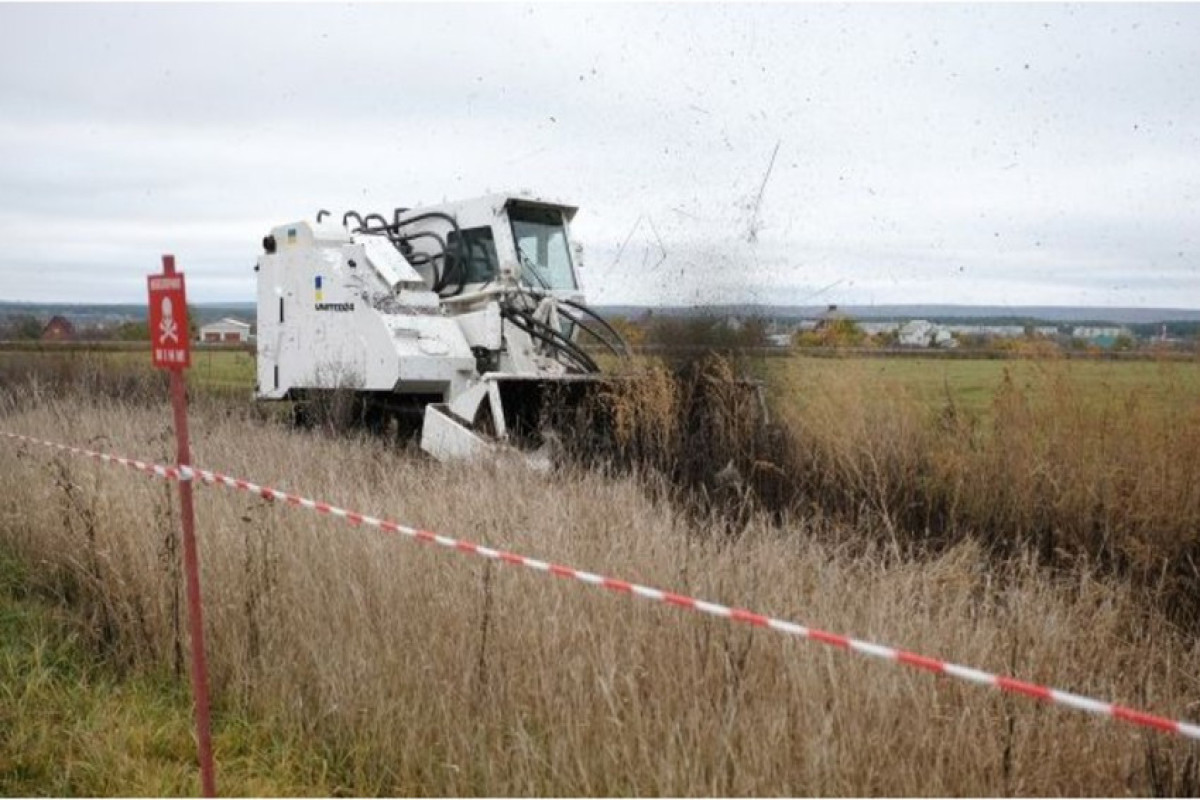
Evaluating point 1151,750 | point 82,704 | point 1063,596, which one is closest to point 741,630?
point 1151,750

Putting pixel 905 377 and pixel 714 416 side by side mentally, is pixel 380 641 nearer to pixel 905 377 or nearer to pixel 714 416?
pixel 714 416

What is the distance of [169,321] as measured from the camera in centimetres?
385

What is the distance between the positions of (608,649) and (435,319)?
271 inches

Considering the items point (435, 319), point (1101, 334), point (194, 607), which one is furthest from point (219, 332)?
point (194, 607)

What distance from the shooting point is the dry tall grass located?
11.1 feet

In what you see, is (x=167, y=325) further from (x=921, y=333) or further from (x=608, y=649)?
(x=921, y=333)

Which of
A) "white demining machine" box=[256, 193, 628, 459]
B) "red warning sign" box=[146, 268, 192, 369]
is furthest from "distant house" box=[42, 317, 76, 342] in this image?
"red warning sign" box=[146, 268, 192, 369]

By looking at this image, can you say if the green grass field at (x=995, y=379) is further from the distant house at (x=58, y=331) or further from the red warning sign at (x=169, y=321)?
the distant house at (x=58, y=331)

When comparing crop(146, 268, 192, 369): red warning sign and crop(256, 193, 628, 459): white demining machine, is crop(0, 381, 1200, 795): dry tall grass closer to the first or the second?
crop(146, 268, 192, 369): red warning sign

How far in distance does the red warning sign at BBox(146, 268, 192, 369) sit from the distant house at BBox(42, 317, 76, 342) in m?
21.9

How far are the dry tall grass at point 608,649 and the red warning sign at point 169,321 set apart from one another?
136cm

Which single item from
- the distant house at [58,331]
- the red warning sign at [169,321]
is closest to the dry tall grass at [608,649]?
the red warning sign at [169,321]

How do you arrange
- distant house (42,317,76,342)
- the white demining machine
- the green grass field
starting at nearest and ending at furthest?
the green grass field, the white demining machine, distant house (42,317,76,342)

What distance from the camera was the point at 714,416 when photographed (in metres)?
8.77
